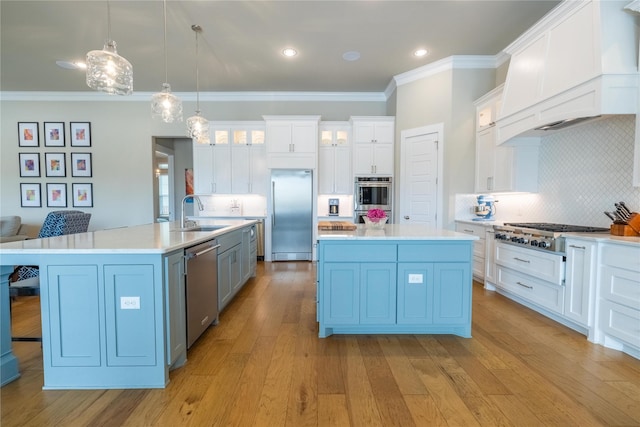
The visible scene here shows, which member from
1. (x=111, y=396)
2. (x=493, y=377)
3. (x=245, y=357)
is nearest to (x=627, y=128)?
(x=493, y=377)

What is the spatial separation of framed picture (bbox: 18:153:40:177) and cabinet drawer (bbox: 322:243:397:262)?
22.2 ft

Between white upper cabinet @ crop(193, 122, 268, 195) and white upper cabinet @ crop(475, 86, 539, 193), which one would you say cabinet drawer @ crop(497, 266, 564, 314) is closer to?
white upper cabinet @ crop(475, 86, 539, 193)

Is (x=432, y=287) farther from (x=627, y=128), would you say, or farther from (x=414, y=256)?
(x=627, y=128)

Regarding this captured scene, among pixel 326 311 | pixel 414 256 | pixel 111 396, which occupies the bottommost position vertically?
pixel 111 396

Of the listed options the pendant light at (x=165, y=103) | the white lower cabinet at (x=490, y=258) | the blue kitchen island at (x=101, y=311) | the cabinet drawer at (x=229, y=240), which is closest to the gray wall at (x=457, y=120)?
the white lower cabinet at (x=490, y=258)

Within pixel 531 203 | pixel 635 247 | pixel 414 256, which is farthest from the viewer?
pixel 531 203

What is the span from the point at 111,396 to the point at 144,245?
3.00 ft

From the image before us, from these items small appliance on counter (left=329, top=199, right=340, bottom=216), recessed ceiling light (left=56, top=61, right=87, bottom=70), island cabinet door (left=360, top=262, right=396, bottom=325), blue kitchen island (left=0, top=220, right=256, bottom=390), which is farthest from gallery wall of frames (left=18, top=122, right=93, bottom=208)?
island cabinet door (left=360, top=262, right=396, bottom=325)

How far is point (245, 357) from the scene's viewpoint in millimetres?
2094

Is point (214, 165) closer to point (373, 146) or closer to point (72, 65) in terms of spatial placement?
point (72, 65)

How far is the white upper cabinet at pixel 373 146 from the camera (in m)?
5.17

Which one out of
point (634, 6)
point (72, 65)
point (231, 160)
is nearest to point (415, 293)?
point (634, 6)

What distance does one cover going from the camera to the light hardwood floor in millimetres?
1507

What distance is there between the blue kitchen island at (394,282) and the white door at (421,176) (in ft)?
7.26
